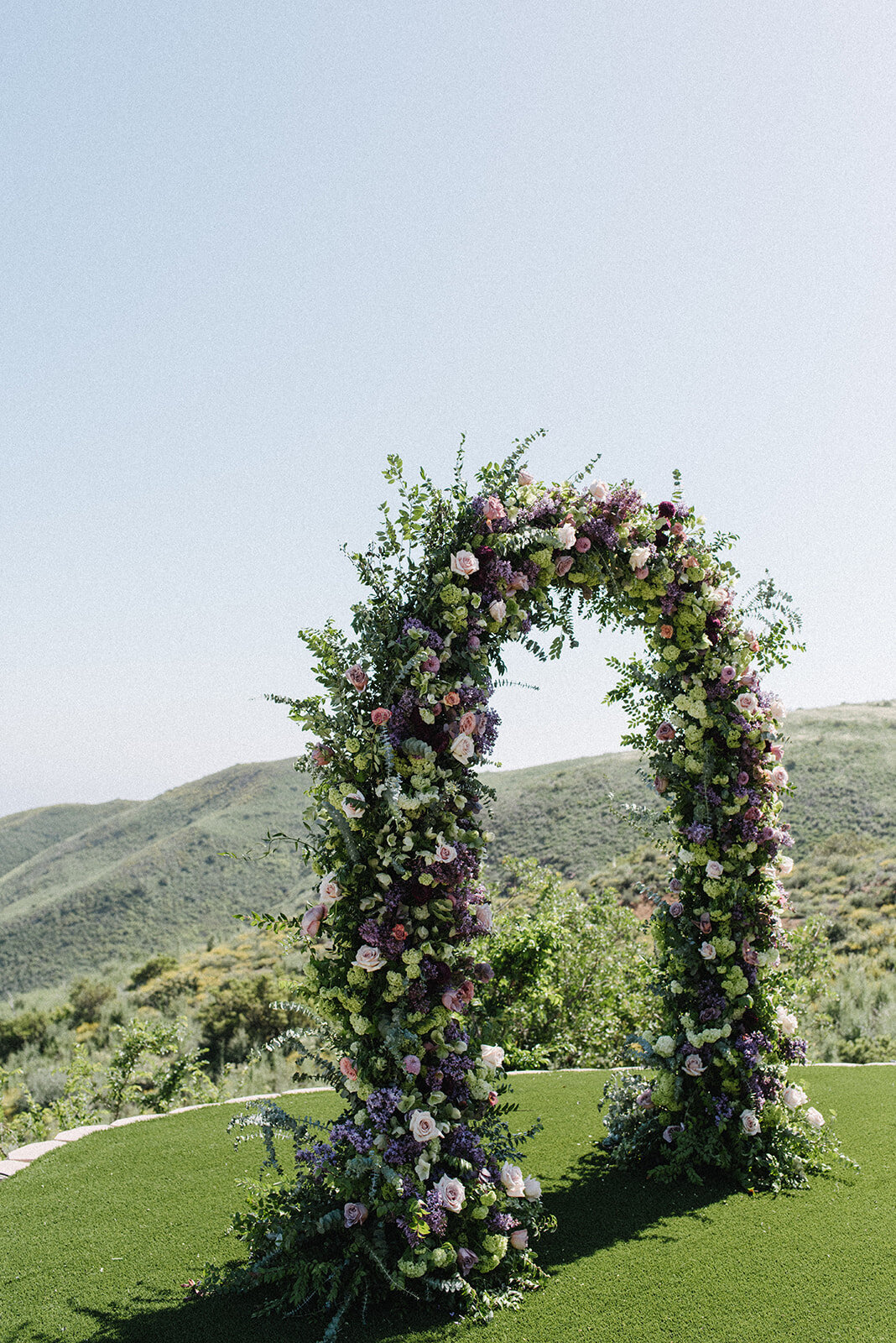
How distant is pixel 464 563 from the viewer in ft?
12.5

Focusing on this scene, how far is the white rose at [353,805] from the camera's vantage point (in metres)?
3.64

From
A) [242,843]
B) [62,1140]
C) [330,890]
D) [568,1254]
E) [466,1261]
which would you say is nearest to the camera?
[466,1261]

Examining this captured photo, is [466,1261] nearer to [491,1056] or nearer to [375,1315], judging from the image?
[375,1315]

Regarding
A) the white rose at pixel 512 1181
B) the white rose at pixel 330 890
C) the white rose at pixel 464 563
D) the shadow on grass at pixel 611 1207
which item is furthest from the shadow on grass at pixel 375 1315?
the white rose at pixel 464 563

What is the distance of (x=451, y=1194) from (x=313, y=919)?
3.97 ft

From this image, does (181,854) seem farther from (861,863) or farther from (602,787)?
(861,863)

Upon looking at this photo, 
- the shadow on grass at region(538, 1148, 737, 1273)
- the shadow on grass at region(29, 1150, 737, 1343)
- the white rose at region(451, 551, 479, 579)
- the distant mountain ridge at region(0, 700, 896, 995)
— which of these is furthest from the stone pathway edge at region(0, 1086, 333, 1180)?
the distant mountain ridge at region(0, 700, 896, 995)

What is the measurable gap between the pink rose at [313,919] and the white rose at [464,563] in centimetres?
158

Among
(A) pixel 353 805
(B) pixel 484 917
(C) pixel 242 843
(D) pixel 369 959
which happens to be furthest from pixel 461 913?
(C) pixel 242 843

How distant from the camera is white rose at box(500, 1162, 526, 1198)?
3.63 m

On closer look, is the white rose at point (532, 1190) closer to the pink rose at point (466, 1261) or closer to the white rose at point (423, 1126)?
the pink rose at point (466, 1261)

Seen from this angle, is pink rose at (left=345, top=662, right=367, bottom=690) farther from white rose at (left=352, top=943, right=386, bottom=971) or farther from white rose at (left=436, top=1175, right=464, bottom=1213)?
white rose at (left=436, top=1175, right=464, bottom=1213)

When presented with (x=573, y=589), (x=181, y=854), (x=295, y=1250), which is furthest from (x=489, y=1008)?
(x=181, y=854)

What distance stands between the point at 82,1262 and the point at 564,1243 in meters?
2.17
